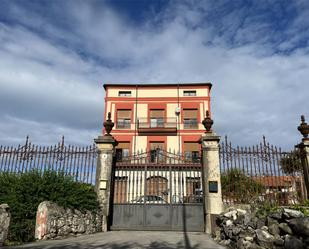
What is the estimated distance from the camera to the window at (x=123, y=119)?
90.4 feet

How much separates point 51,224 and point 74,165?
304cm

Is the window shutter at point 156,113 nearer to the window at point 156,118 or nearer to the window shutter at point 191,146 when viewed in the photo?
the window at point 156,118

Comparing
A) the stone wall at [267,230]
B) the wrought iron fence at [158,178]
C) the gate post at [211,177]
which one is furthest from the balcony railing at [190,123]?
the stone wall at [267,230]

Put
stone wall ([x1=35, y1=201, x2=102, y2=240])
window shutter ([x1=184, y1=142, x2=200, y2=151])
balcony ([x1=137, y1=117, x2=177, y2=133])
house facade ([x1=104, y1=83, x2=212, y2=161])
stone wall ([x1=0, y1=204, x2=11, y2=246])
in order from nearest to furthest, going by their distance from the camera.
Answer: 1. stone wall ([x1=0, y1=204, x2=11, y2=246])
2. stone wall ([x1=35, y1=201, x2=102, y2=240])
3. window shutter ([x1=184, y1=142, x2=200, y2=151])
4. house facade ([x1=104, y1=83, x2=212, y2=161])
5. balcony ([x1=137, y1=117, x2=177, y2=133])

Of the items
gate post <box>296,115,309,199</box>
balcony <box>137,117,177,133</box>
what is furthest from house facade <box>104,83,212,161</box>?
gate post <box>296,115,309,199</box>

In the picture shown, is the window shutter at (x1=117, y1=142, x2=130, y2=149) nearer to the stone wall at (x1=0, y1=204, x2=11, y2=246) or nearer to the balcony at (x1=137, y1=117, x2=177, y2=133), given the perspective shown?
the balcony at (x1=137, y1=117, x2=177, y2=133)

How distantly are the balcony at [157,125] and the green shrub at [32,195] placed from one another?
18.4m

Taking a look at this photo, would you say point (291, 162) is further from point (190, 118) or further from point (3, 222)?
point (190, 118)

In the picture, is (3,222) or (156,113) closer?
(3,222)

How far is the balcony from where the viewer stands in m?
26.8

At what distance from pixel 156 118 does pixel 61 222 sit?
21.2 meters

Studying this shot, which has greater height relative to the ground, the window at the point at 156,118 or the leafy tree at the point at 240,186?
the window at the point at 156,118

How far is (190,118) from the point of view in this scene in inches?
1089

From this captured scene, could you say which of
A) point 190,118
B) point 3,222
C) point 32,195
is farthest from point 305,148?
point 190,118
